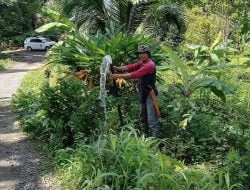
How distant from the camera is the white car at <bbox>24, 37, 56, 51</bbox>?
41031 millimetres

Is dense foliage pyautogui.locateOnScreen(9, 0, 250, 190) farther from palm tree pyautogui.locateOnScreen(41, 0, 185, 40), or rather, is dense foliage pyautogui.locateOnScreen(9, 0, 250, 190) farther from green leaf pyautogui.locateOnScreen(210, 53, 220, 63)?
green leaf pyautogui.locateOnScreen(210, 53, 220, 63)

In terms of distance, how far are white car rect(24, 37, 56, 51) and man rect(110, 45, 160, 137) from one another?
34598 mm

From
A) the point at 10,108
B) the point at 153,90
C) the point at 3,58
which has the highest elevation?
the point at 153,90

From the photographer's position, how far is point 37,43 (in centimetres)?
4097

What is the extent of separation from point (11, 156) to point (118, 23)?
259 inches

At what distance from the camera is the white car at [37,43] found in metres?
41.0

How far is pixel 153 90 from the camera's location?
280 inches

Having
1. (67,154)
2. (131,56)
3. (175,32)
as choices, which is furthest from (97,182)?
(175,32)

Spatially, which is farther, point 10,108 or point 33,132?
point 10,108

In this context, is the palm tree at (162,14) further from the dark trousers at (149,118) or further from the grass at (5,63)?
the grass at (5,63)

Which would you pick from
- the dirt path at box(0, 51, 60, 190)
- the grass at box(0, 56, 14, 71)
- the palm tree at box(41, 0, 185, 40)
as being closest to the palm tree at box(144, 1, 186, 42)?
the palm tree at box(41, 0, 185, 40)

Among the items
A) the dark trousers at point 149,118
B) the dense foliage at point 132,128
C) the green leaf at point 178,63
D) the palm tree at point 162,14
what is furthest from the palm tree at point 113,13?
the dark trousers at point 149,118

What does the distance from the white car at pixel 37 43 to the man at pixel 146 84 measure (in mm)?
34598

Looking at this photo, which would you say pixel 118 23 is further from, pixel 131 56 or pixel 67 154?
pixel 67 154
